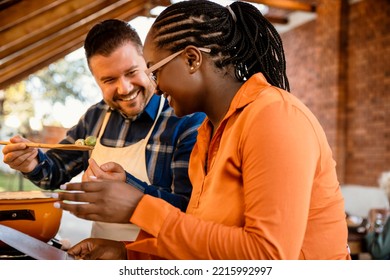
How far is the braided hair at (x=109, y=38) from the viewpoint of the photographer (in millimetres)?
1250

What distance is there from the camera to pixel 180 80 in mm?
826

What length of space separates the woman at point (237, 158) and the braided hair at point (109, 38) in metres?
0.40

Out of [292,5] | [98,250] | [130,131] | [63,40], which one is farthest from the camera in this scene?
[292,5]

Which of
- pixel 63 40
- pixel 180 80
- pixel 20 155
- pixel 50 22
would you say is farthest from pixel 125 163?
pixel 63 40

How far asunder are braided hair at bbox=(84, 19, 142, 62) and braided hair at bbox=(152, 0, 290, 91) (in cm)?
40

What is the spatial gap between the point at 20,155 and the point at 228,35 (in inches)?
26.3

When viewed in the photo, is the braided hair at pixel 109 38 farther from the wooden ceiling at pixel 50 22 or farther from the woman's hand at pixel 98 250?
the wooden ceiling at pixel 50 22

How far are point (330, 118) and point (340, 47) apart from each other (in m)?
0.66

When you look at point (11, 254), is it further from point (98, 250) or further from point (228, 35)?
point (228, 35)

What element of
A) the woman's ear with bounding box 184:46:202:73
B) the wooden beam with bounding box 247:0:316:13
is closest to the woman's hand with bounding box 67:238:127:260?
the woman's ear with bounding box 184:46:202:73

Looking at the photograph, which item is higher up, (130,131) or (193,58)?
(193,58)

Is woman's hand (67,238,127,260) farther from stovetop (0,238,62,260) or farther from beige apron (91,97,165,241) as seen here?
beige apron (91,97,165,241)
